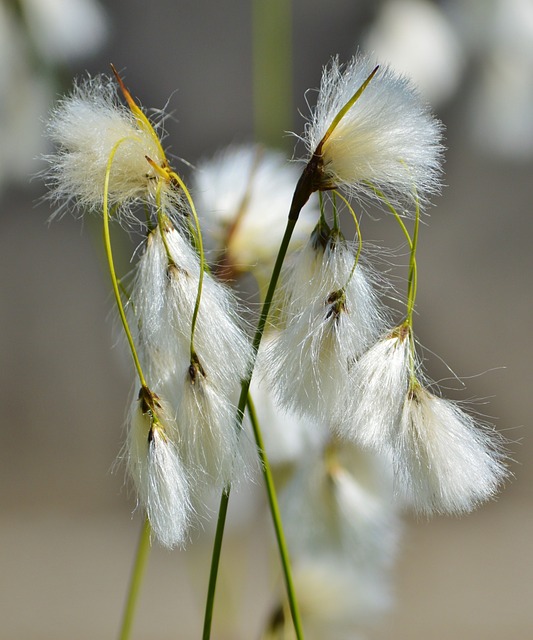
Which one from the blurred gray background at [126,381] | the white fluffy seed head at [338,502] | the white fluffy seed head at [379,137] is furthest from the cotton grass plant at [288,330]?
the blurred gray background at [126,381]

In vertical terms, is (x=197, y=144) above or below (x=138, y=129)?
above

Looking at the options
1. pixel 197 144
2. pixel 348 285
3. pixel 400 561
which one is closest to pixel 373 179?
pixel 348 285

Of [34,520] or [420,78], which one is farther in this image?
[34,520]

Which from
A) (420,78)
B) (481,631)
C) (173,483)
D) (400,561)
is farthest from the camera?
(400,561)

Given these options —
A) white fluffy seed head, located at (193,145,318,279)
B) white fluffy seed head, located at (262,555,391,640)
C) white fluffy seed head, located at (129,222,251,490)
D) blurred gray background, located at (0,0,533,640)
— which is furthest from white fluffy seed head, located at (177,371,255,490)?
blurred gray background, located at (0,0,533,640)

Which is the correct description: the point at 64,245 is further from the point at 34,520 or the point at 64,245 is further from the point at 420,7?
the point at 420,7

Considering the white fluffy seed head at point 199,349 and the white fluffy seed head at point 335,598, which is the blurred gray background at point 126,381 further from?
the white fluffy seed head at point 199,349

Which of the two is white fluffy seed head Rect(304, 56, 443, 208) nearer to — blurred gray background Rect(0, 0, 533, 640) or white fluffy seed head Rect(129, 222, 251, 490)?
white fluffy seed head Rect(129, 222, 251, 490)

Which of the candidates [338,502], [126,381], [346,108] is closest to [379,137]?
[346,108]
